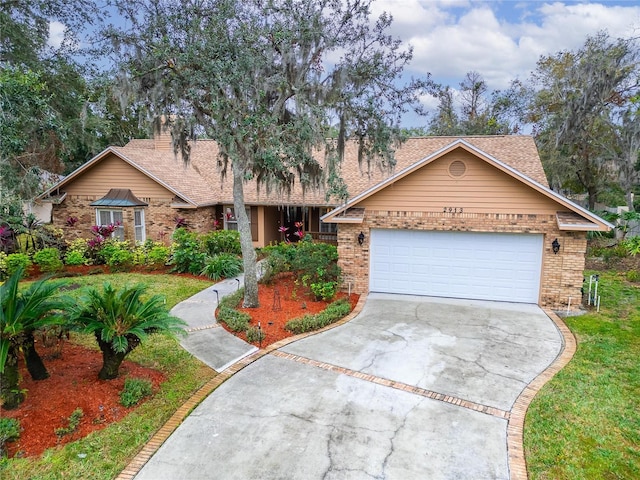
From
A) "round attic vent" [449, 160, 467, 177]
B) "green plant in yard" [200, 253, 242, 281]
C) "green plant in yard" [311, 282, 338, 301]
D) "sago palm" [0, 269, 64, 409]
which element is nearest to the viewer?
"sago palm" [0, 269, 64, 409]

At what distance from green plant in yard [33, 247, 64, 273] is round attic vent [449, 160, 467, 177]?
12846mm

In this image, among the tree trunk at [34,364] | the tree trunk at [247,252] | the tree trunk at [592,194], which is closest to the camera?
the tree trunk at [34,364]

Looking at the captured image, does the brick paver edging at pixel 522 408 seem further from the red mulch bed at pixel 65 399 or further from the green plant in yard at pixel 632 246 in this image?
the green plant in yard at pixel 632 246

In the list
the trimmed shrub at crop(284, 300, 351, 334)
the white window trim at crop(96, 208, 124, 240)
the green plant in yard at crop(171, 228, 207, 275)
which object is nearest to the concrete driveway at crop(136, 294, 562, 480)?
the trimmed shrub at crop(284, 300, 351, 334)

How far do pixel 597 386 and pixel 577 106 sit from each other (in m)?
18.2

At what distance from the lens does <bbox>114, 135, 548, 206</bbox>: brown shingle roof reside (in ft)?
50.4

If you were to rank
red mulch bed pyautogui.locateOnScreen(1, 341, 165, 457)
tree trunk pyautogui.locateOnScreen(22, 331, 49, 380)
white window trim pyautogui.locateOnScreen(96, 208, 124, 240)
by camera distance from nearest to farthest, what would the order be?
red mulch bed pyautogui.locateOnScreen(1, 341, 165, 457), tree trunk pyautogui.locateOnScreen(22, 331, 49, 380), white window trim pyautogui.locateOnScreen(96, 208, 124, 240)

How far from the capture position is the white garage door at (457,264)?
10719mm

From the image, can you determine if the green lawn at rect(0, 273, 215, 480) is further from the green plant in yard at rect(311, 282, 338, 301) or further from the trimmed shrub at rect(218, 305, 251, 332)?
the green plant in yard at rect(311, 282, 338, 301)

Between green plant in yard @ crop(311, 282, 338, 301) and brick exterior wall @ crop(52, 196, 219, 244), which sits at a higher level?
brick exterior wall @ crop(52, 196, 219, 244)

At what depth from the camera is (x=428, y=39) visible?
12461 millimetres

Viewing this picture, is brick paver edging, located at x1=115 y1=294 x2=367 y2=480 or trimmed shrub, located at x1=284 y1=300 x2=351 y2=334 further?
trimmed shrub, located at x1=284 y1=300 x2=351 y2=334

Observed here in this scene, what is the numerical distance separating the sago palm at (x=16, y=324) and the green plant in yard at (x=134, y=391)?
4.07 feet

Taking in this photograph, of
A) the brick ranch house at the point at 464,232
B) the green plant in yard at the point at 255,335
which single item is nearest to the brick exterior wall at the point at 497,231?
the brick ranch house at the point at 464,232
